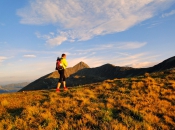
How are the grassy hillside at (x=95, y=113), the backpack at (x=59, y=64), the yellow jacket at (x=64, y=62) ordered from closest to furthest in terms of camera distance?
the grassy hillside at (x=95, y=113) < the backpack at (x=59, y=64) < the yellow jacket at (x=64, y=62)

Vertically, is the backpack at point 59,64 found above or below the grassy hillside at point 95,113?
above

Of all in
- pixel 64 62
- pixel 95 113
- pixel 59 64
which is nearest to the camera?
pixel 95 113

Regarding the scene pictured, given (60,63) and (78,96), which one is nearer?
(78,96)

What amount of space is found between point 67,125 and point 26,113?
8.88 feet

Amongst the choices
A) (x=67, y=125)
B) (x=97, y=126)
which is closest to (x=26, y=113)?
(x=67, y=125)

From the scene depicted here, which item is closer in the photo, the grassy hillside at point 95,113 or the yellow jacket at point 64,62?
the grassy hillside at point 95,113

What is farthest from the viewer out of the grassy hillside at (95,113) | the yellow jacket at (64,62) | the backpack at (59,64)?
the yellow jacket at (64,62)

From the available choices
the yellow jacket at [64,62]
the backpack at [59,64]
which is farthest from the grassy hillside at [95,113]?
the yellow jacket at [64,62]

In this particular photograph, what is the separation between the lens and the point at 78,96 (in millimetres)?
13289

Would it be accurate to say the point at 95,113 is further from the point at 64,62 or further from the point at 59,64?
the point at 64,62

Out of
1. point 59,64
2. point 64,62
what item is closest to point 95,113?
point 59,64

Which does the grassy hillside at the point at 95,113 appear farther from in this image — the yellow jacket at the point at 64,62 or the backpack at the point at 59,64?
the yellow jacket at the point at 64,62

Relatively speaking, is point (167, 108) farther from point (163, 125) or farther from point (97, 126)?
point (97, 126)

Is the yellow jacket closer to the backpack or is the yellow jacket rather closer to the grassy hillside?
the backpack
